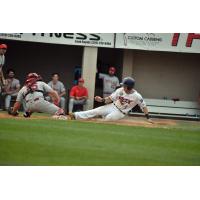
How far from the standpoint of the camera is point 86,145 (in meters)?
8.95

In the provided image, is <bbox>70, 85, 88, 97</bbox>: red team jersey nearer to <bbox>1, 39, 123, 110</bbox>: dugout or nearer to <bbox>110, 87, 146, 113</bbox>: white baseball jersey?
<bbox>1, 39, 123, 110</bbox>: dugout

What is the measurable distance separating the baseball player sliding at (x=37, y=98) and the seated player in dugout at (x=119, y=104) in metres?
0.23

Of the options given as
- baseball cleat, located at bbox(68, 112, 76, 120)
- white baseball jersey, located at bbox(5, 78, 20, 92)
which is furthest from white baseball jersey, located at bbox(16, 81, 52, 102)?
baseball cleat, located at bbox(68, 112, 76, 120)

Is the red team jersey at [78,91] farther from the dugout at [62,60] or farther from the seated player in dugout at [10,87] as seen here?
the seated player in dugout at [10,87]

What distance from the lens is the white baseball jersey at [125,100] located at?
984cm

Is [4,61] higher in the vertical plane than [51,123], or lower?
higher

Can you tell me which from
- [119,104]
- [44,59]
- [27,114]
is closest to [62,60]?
[44,59]

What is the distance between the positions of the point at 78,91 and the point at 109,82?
1.74 feet

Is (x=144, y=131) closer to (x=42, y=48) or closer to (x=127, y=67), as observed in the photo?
(x=127, y=67)

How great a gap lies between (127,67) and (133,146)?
3.78 feet

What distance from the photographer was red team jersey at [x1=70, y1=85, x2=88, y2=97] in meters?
9.49

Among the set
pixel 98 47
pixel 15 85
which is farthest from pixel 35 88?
pixel 98 47

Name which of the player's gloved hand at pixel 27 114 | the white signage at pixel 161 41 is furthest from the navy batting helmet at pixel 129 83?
the player's gloved hand at pixel 27 114

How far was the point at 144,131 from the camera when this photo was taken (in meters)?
9.60
